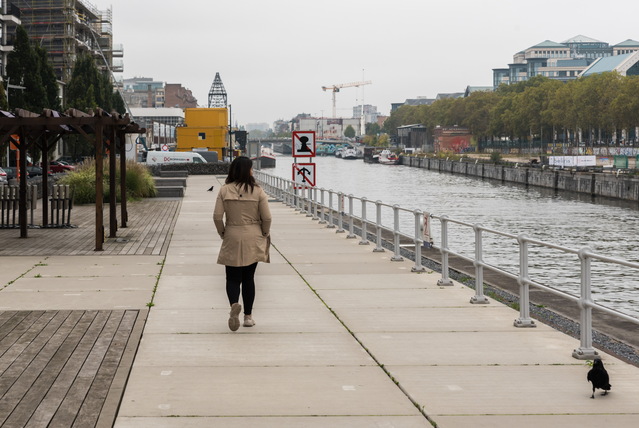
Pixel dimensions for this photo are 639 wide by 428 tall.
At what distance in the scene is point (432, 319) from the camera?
887cm

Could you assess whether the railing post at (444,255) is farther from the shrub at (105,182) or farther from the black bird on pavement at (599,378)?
the shrub at (105,182)

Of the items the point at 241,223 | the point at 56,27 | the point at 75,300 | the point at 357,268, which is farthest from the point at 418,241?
the point at 56,27

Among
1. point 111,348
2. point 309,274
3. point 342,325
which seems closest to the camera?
point 111,348

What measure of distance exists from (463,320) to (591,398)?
3.04m

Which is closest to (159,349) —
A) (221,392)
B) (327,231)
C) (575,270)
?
(221,392)

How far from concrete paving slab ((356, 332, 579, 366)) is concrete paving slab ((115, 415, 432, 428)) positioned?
1544 mm

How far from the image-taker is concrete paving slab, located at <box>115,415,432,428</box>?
17.1 feet

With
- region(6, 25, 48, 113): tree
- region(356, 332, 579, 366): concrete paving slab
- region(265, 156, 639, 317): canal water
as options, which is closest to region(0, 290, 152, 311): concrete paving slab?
region(356, 332, 579, 366): concrete paving slab

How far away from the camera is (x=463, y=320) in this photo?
8867mm

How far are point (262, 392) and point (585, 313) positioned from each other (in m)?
3.07

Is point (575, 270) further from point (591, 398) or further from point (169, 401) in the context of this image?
point (169, 401)

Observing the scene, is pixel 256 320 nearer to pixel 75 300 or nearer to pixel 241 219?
pixel 241 219

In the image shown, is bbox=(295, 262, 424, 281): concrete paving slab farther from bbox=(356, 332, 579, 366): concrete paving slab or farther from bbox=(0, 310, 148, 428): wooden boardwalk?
bbox=(356, 332, 579, 366): concrete paving slab

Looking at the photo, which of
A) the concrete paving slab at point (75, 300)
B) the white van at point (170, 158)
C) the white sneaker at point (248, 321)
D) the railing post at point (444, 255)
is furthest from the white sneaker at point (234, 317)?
the white van at point (170, 158)
